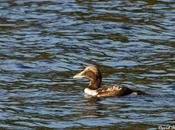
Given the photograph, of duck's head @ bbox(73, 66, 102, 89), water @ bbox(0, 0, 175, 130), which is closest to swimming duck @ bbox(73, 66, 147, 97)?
duck's head @ bbox(73, 66, 102, 89)

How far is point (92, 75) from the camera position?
67.8 feet

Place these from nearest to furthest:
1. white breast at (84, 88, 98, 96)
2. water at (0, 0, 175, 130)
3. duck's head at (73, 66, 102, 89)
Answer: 1. water at (0, 0, 175, 130)
2. white breast at (84, 88, 98, 96)
3. duck's head at (73, 66, 102, 89)

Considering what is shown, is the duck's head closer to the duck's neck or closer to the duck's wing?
the duck's neck

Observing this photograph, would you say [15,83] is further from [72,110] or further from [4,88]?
[72,110]

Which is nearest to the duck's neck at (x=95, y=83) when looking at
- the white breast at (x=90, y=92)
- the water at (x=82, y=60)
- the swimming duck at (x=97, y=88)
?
the swimming duck at (x=97, y=88)

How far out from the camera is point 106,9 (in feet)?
93.4

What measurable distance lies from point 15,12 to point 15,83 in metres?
7.94

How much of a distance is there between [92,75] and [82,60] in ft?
8.00

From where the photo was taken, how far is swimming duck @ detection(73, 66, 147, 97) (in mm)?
19688

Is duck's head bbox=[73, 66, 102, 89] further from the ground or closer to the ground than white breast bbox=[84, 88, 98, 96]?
further from the ground

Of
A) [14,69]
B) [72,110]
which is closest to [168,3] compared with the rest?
[14,69]

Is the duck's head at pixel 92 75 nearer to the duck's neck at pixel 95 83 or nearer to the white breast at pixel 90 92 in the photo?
the duck's neck at pixel 95 83

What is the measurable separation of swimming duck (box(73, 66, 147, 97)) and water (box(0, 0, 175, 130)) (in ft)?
0.50

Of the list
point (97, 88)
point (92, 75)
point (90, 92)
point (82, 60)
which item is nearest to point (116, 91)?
point (90, 92)
